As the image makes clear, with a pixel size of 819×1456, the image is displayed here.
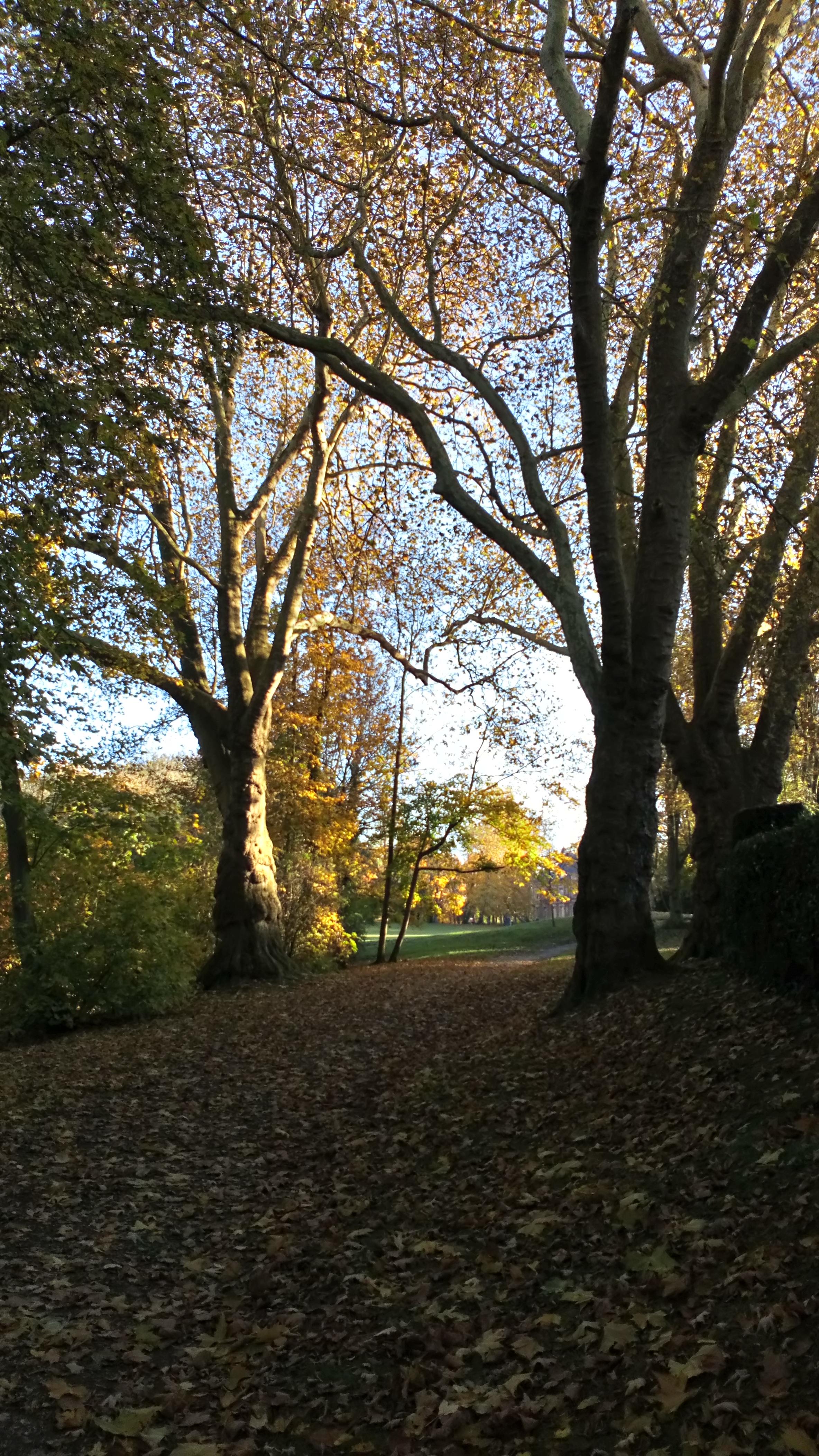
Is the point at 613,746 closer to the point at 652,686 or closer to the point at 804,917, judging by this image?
the point at 652,686

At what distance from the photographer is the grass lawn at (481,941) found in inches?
1362

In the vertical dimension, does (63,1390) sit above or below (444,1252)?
below

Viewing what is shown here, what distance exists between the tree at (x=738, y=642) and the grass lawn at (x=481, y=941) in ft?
56.9

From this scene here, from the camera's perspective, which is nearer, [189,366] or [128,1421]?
[128,1421]

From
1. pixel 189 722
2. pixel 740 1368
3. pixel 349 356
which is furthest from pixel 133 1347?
pixel 189 722

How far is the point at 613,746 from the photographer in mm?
9711

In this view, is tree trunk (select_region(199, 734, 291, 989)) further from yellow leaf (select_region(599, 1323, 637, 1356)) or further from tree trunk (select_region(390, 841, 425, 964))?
yellow leaf (select_region(599, 1323, 637, 1356))

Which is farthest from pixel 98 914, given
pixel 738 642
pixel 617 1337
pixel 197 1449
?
pixel 617 1337

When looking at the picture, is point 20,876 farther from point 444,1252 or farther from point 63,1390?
point 63,1390

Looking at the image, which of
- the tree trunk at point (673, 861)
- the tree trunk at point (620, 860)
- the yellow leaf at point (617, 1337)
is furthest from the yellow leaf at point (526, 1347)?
the tree trunk at point (673, 861)

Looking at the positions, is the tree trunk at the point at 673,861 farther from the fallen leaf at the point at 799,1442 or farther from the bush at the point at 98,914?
the fallen leaf at the point at 799,1442

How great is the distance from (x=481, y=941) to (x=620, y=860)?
32.1m

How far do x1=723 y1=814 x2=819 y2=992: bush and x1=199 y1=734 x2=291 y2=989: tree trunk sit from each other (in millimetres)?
9557

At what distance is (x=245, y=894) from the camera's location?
53.6 ft
